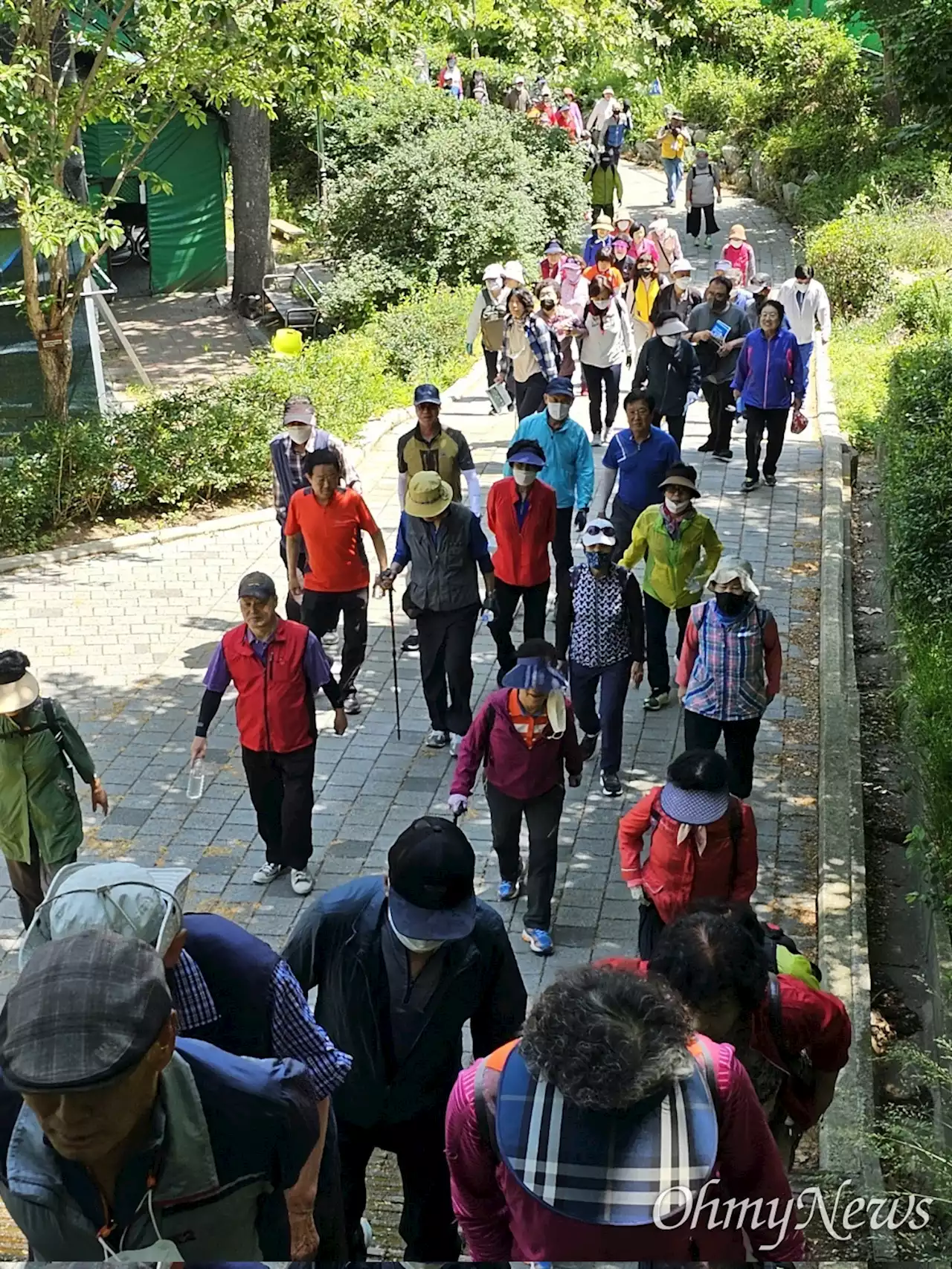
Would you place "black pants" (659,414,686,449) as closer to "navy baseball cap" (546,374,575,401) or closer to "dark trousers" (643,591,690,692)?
"navy baseball cap" (546,374,575,401)

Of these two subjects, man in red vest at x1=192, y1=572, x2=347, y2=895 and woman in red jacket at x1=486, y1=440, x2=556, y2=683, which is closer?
man in red vest at x1=192, y1=572, x2=347, y2=895

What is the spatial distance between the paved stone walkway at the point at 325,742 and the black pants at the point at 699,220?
1288cm

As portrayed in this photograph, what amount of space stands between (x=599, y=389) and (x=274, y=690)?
8.35m

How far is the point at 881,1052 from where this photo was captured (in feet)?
22.7

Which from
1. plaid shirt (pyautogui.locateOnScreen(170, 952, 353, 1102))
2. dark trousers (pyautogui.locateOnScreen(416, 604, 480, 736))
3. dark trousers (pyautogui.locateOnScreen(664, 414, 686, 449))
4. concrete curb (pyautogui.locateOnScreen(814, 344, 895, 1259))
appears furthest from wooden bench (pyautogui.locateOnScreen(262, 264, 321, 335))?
plaid shirt (pyautogui.locateOnScreen(170, 952, 353, 1102))

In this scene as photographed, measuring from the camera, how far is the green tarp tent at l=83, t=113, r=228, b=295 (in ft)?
80.4

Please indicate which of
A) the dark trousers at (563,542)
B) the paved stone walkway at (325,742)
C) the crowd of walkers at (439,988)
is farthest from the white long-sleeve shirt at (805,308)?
the crowd of walkers at (439,988)

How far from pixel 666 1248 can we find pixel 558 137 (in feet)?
82.9

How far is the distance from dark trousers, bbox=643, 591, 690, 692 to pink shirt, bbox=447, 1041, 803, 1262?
5.97 meters

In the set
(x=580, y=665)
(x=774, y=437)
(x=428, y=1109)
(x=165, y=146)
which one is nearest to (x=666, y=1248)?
(x=428, y=1109)

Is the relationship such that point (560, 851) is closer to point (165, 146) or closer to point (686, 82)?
point (165, 146)

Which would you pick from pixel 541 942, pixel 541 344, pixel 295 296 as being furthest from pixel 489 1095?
pixel 295 296

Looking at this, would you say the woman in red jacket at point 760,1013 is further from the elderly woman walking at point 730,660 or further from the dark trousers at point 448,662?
the dark trousers at point 448,662

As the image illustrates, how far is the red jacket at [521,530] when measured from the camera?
914 centimetres
